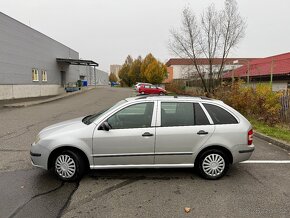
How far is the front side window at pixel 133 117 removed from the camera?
4070 millimetres

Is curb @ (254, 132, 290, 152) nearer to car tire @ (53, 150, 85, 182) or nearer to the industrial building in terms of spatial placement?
car tire @ (53, 150, 85, 182)

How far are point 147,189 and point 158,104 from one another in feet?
5.04

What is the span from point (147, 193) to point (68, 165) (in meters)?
1.52

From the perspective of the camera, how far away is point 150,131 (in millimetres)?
4012

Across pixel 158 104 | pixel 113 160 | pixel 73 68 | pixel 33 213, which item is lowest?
pixel 33 213

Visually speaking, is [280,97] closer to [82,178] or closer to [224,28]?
[82,178]

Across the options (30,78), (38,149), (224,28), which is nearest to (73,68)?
(30,78)

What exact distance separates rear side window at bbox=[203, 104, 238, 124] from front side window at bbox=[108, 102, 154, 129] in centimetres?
113

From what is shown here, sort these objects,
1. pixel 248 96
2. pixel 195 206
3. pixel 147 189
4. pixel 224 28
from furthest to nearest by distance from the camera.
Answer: pixel 224 28 < pixel 248 96 < pixel 147 189 < pixel 195 206

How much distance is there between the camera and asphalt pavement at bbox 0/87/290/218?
314cm

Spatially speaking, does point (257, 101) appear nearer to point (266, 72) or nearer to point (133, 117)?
point (133, 117)

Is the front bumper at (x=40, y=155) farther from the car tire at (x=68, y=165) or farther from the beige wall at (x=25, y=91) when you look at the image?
the beige wall at (x=25, y=91)

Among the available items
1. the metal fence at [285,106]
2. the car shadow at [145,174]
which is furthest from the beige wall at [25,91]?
the metal fence at [285,106]

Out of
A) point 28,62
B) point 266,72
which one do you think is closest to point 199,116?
point 266,72
